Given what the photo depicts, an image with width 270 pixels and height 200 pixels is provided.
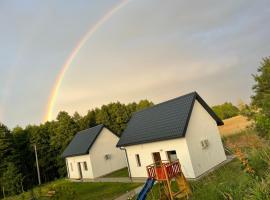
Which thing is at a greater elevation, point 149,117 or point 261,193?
point 149,117

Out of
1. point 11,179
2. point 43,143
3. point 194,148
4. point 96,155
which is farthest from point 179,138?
point 43,143

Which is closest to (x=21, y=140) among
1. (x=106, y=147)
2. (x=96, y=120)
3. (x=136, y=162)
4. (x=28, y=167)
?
(x=28, y=167)

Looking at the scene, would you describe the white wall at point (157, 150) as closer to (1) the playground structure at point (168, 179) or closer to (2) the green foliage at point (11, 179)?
(1) the playground structure at point (168, 179)

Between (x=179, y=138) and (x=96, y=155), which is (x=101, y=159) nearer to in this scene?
(x=96, y=155)

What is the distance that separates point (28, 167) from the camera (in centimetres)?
5234

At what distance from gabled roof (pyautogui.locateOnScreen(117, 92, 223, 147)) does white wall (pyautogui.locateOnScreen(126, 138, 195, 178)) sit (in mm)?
503

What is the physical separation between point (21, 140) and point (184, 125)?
1563 inches

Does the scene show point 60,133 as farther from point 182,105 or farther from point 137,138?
point 182,105

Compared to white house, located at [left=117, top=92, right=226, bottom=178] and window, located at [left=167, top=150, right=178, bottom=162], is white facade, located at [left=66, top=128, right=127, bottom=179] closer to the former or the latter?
white house, located at [left=117, top=92, right=226, bottom=178]

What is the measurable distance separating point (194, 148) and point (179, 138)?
1.31m

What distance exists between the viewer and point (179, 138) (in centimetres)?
2084

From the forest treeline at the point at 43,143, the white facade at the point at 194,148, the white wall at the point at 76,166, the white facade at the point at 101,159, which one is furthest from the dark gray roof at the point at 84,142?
the forest treeline at the point at 43,143

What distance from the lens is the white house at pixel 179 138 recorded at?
20828mm

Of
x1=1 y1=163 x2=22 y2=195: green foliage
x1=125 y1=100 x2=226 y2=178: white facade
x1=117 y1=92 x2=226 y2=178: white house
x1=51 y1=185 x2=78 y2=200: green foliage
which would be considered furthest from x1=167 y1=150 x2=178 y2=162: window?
x1=1 y1=163 x2=22 y2=195: green foliage
